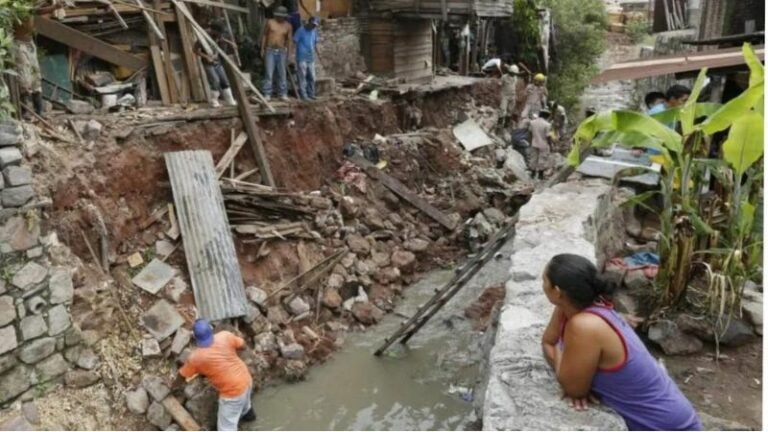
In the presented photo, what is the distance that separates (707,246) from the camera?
4016 millimetres

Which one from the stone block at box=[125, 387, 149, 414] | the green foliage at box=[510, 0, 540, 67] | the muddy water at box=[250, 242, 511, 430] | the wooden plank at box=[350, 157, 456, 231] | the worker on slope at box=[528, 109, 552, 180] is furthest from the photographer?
the green foliage at box=[510, 0, 540, 67]

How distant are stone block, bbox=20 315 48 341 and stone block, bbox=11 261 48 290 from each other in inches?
13.7

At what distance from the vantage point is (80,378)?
6781 millimetres

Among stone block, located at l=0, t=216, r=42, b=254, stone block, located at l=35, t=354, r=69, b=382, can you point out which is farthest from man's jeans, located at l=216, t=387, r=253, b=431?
stone block, located at l=0, t=216, r=42, b=254

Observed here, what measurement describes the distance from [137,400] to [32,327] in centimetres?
135

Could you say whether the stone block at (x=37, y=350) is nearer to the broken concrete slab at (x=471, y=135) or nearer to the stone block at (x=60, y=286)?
the stone block at (x=60, y=286)

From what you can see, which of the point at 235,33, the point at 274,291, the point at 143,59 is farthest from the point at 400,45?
the point at 274,291

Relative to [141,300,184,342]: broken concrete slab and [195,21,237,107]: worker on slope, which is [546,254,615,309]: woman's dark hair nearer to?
[141,300,184,342]: broken concrete slab

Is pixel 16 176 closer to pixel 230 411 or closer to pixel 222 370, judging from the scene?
pixel 222 370

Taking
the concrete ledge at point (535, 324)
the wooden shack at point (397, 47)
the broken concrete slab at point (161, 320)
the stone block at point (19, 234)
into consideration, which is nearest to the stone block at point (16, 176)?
the stone block at point (19, 234)

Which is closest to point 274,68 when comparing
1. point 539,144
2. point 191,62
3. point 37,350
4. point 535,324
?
point 191,62

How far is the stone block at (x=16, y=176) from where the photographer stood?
6.12 meters

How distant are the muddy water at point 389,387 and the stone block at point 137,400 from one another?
122cm

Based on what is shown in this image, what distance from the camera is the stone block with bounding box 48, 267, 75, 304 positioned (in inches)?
260
